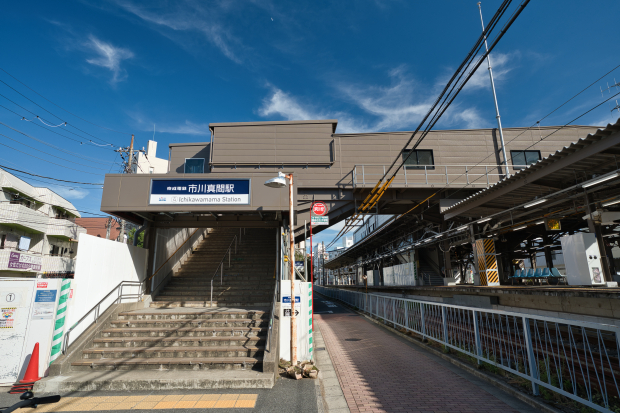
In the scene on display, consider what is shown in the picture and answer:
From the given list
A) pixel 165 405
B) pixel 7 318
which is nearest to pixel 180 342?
pixel 165 405

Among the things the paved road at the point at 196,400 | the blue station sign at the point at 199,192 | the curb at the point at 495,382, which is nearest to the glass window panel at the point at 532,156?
the curb at the point at 495,382

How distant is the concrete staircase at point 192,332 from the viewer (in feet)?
24.5

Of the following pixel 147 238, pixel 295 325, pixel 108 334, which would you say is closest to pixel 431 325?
pixel 295 325

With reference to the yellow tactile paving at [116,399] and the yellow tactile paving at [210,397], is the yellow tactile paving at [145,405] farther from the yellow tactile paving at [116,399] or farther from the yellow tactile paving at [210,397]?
the yellow tactile paving at [210,397]

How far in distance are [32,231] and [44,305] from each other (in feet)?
90.3

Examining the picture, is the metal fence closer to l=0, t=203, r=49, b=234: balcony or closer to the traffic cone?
the traffic cone

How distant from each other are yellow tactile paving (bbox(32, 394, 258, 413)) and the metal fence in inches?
186

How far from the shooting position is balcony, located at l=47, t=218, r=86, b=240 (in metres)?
30.0

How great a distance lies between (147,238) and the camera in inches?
492

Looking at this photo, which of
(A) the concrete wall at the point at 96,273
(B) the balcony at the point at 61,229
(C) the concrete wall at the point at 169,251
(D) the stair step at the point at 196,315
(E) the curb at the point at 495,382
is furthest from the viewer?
(B) the balcony at the point at 61,229

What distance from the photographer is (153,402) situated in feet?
19.3

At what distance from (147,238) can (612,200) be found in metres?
15.0

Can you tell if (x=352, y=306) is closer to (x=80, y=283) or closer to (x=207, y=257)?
(x=207, y=257)

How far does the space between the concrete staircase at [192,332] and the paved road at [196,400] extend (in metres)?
1.03
